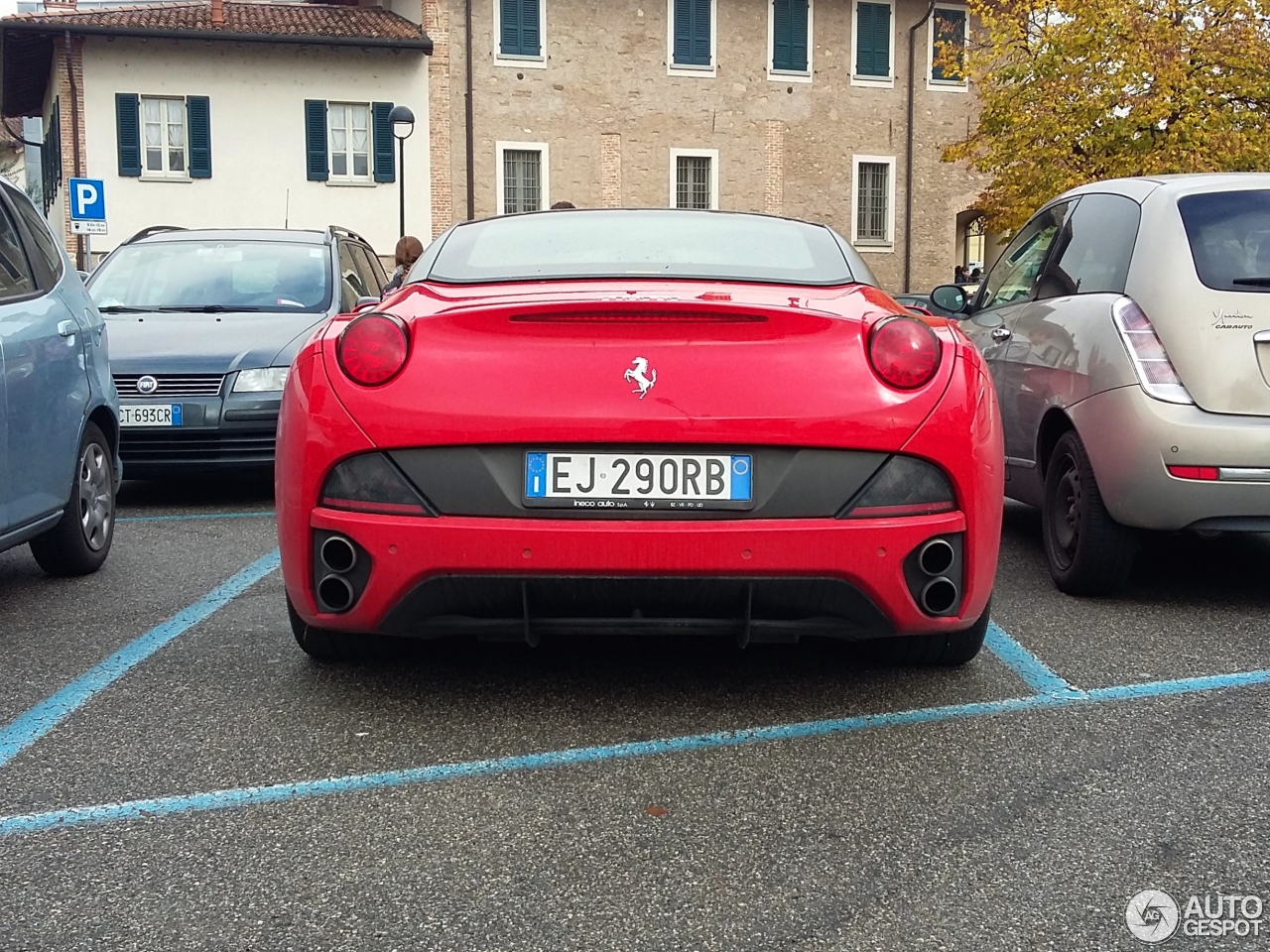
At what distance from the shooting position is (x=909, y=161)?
111 ft

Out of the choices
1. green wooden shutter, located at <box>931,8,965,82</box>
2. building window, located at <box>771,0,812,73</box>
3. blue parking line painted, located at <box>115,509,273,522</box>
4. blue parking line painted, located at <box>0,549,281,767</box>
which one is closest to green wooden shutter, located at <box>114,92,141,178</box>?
building window, located at <box>771,0,812,73</box>

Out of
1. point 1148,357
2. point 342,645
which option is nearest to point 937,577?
point 342,645

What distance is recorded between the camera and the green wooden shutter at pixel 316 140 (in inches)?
1162

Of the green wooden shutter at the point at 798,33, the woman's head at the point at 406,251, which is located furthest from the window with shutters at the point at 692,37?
the woman's head at the point at 406,251

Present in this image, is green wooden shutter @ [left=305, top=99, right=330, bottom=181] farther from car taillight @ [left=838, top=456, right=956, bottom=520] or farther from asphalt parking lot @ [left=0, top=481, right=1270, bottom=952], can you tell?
car taillight @ [left=838, top=456, right=956, bottom=520]

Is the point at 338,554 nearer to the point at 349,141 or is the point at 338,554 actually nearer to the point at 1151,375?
the point at 1151,375

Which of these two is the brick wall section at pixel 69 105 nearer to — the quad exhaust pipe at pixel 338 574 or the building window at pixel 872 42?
the building window at pixel 872 42

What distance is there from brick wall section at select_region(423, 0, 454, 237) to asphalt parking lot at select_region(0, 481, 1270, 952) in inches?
1045

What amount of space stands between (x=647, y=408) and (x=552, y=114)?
28.9m

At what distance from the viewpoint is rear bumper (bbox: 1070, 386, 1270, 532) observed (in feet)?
15.4

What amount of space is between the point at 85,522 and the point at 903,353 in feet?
11.9

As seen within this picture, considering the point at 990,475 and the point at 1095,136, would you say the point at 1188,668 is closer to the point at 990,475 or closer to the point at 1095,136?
the point at 990,475

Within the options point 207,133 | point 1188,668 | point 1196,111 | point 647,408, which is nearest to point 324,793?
→ point 647,408

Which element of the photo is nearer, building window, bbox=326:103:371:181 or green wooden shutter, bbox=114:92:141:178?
green wooden shutter, bbox=114:92:141:178
